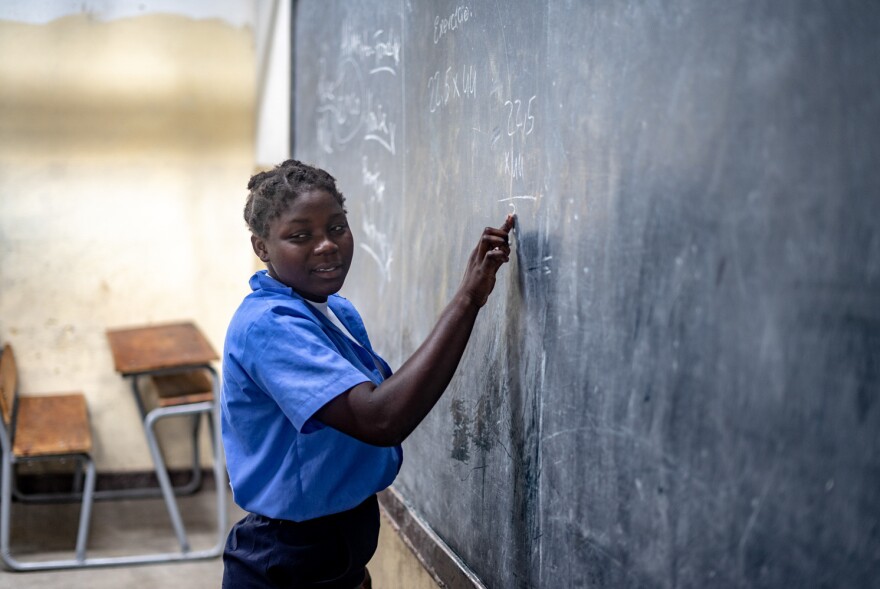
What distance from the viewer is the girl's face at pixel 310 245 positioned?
1.75 meters

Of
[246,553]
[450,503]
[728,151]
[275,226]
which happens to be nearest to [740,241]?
[728,151]

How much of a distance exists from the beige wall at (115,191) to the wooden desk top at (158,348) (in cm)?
34

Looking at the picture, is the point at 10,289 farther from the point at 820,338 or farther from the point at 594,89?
the point at 820,338

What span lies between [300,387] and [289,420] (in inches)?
6.3

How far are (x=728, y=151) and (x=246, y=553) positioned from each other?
1.17 meters

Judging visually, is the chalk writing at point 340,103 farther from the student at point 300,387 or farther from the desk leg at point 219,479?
the student at point 300,387

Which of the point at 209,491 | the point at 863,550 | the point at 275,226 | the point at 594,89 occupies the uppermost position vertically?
the point at 594,89

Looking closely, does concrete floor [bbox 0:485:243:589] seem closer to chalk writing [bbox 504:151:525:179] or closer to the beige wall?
the beige wall

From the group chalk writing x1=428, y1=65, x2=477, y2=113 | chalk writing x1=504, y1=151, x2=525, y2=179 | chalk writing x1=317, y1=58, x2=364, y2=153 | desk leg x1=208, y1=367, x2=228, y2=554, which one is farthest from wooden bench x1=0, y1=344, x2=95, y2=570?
chalk writing x1=504, y1=151, x2=525, y2=179

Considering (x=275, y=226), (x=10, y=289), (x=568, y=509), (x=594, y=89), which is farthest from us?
(x=10, y=289)

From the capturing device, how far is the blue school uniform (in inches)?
61.6

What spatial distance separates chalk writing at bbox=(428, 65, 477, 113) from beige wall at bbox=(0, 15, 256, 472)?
344cm

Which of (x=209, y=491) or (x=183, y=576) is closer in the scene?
(x=183, y=576)

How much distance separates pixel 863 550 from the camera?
2.96ft
